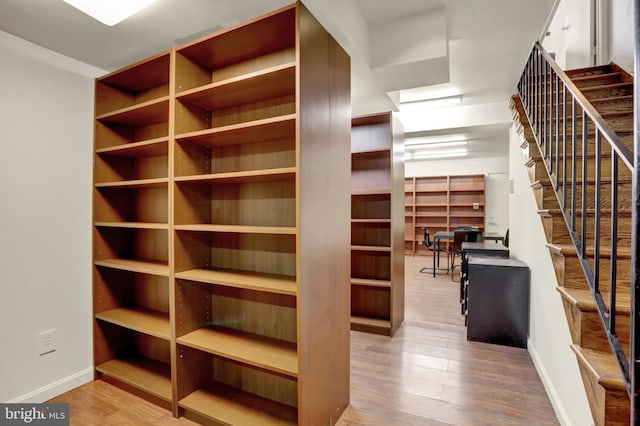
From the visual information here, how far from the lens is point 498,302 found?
2.92 metres

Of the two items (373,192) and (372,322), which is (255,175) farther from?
(372,322)

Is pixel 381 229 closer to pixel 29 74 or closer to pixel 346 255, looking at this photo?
pixel 346 255

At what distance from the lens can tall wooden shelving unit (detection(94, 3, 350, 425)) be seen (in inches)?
64.3

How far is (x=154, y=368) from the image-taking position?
7.79 feet

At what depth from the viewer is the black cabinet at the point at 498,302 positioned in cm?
285

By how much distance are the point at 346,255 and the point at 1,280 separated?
2.20m

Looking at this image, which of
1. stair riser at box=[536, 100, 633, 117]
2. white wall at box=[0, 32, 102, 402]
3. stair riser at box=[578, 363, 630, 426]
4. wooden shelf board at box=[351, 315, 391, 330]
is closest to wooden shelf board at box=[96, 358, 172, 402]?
white wall at box=[0, 32, 102, 402]

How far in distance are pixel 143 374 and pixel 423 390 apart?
2.05 m

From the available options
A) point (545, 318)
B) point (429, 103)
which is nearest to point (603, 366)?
point (545, 318)

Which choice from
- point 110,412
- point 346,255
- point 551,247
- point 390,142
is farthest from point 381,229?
point 110,412

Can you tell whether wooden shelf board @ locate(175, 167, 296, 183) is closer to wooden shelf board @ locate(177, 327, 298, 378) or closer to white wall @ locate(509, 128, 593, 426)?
wooden shelf board @ locate(177, 327, 298, 378)

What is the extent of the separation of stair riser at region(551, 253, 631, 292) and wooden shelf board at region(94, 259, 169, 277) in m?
2.31

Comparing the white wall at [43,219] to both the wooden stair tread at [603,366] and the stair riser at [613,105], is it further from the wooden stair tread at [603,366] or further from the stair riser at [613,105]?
the stair riser at [613,105]

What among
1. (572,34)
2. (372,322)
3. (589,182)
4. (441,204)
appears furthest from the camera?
(441,204)
